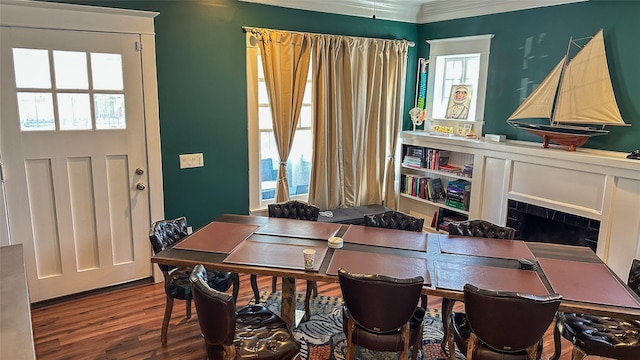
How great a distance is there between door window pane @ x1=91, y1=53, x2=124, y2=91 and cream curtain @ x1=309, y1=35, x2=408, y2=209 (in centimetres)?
191

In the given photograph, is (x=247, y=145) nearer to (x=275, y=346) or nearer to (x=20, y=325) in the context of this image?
(x=275, y=346)

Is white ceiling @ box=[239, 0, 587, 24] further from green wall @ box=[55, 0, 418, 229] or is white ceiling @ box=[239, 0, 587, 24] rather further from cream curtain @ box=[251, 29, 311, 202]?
cream curtain @ box=[251, 29, 311, 202]

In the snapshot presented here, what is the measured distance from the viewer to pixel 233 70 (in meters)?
4.19

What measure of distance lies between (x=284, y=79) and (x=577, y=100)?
268 centimetres

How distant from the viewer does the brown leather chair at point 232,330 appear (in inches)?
83.4

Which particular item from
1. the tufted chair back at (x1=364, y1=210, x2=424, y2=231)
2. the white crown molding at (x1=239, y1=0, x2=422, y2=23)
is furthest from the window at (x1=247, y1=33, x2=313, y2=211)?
the tufted chair back at (x1=364, y1=210, x2=424, y2=231)

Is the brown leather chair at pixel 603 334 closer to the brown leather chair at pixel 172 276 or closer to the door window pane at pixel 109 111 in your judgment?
the brown leather chair at pixel 172 276

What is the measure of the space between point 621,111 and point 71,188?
454cm

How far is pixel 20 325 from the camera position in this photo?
5.68 ft

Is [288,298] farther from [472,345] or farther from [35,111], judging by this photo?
[35,111]

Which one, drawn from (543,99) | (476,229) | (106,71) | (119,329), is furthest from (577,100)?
(119,329)

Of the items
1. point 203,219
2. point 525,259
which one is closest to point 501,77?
point 525,259

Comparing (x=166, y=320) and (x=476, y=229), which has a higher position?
(x=476, y=229)

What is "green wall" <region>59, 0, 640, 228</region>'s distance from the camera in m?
3.62
